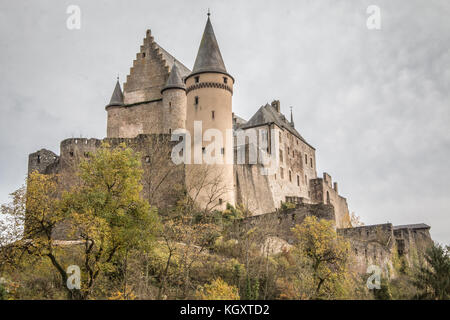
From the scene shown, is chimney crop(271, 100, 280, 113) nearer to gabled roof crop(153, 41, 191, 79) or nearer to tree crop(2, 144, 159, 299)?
gabled roof crop(153, 41, 191, 79)

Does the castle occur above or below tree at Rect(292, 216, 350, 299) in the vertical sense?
above

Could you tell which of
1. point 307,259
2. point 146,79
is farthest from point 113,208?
point 146,79

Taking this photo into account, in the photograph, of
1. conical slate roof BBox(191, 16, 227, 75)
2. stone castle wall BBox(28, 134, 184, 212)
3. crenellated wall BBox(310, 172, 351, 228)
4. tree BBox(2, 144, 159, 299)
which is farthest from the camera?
crenellated wall BBox(310, 172, 351, 228)

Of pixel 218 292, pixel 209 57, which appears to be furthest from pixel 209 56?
pixel 218 292

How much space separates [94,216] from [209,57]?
21.9 m

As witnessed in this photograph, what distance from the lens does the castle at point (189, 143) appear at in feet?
117

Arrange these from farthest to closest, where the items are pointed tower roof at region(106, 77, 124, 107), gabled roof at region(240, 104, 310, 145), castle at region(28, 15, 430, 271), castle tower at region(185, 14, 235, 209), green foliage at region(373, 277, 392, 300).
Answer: gabled roof at region(240, 104, 310, 145) < pointed tower roof at region(106, 77, 124, 107) < castle tower at region(185, 14, 235, 209) < castle at region(28, 15, 430, 271) < green foliage at region(373, 277, 392, 300)

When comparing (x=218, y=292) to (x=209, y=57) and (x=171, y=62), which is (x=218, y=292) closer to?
(x=209, y=57)

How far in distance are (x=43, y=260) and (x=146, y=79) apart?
27031 mm

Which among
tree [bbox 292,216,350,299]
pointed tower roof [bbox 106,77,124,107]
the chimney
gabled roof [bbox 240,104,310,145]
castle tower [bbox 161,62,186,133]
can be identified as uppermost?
the chimney

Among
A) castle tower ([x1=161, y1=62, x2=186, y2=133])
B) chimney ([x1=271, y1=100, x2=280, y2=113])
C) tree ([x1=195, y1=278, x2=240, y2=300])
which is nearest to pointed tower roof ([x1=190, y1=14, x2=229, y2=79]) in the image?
castle tower ([x1=161, y1=62, x2=186, y2=133])

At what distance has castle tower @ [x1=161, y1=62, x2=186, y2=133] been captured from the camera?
4194 centimetres

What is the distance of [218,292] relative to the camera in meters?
22.8

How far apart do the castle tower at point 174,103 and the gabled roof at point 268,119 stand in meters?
17.8
